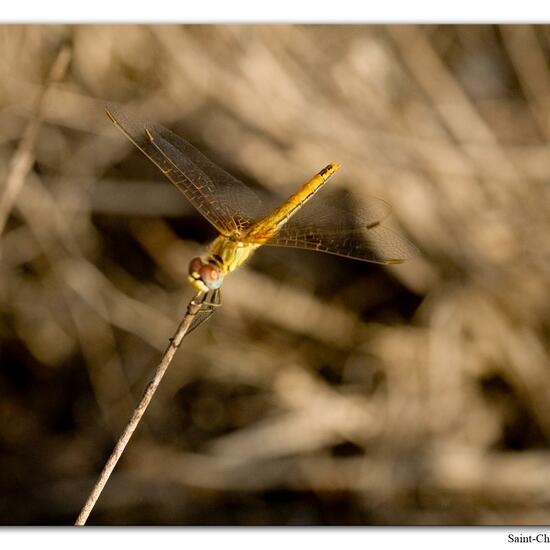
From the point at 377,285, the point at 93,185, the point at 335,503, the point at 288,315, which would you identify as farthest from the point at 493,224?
the point at 93,185

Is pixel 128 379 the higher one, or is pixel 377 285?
pixel 377 285

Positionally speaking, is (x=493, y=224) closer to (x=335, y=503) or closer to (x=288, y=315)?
(x=288, y=315)

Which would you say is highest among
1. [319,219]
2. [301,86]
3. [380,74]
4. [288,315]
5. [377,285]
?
[380,74]

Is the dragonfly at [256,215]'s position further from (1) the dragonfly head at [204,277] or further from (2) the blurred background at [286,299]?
(2) the blurred background at [286,299]

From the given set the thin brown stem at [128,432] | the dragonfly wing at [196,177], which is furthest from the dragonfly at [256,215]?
the thin brown stem at [128,432]

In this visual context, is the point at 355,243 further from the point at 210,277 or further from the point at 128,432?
the point at 128,432

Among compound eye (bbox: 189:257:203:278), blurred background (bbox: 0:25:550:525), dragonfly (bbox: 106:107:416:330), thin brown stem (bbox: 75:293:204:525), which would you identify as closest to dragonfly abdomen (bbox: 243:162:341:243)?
dragonfly (bbox: 106:107:416:330)
